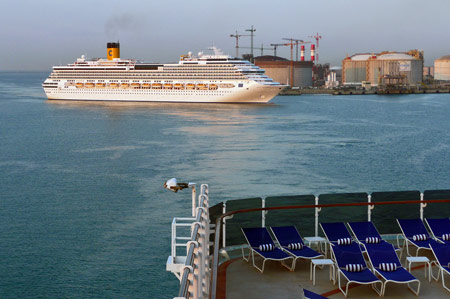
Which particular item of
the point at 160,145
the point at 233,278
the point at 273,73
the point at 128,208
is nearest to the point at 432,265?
the point at 233,278

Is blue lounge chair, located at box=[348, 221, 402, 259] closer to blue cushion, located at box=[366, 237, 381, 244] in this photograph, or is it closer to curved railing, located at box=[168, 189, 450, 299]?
blue cushion, located at box=[366, 237, 381, 244]

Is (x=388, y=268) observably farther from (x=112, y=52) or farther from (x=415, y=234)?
(x=112, y=52)

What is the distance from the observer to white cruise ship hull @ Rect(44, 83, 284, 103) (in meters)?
69.2

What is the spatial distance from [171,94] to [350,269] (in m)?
67.6

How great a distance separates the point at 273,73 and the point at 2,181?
12988cm

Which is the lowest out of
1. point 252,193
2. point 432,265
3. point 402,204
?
point 252,193

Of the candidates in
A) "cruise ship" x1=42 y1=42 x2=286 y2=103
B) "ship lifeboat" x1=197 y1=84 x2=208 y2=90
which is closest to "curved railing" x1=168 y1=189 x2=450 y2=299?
"cruise ship" x1=42 y1=42 x2=286 y2=103

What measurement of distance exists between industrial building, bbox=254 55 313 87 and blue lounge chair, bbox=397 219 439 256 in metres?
140

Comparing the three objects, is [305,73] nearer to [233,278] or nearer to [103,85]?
[103,85]

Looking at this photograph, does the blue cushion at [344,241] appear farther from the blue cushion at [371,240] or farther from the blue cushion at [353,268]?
the blue cushion at [353,268]

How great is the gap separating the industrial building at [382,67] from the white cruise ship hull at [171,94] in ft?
249

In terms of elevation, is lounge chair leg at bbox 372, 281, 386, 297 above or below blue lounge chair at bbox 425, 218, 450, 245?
A: below

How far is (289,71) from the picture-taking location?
147500mm

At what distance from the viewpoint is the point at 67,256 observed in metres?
13.6
